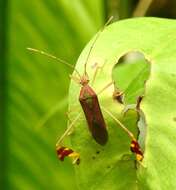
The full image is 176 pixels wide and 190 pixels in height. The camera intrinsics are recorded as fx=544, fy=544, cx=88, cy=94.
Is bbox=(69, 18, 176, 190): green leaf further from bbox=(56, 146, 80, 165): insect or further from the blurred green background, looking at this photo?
the blurred green background

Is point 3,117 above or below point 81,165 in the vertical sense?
below

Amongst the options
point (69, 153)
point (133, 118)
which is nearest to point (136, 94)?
point (133, 118)

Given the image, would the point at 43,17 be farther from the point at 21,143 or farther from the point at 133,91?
the point at 133,91

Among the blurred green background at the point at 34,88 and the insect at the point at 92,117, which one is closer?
the insect at the point at 92,117

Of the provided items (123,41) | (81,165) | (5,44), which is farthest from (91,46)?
(5,44)

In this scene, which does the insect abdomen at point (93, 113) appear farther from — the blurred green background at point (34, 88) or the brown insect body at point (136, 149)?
the blurred green background at point (34, 88)

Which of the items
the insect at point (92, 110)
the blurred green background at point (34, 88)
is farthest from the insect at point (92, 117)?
the blurred green background at point (34, 88)

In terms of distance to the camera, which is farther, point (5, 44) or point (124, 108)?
point (5, 44)
